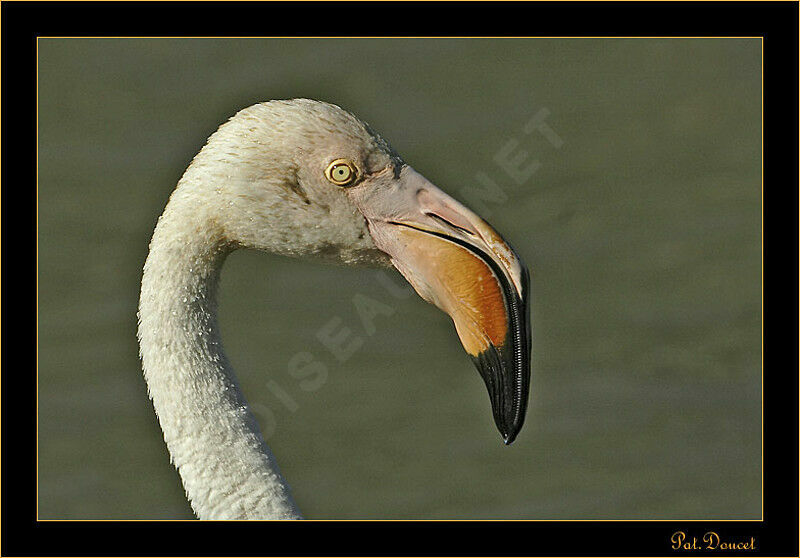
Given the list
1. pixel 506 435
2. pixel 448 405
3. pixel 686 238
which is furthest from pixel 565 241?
pixel 506 435

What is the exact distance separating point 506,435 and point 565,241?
5745 millimetres

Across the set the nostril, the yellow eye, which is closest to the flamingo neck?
the yellow eye

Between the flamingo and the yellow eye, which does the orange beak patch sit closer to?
the flamingo

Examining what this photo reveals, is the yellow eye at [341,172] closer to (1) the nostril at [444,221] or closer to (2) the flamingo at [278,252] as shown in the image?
(2) the flamingo at [278,252]

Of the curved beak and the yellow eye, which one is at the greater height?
the yellow eye

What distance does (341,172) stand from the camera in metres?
3.99

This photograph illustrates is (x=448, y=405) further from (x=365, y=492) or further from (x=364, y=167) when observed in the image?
(x=364, y=167)

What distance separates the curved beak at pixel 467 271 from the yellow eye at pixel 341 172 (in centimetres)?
7

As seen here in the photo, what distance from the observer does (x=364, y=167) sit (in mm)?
4035

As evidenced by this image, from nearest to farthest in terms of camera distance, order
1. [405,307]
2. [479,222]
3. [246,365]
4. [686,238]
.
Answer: [479,222], [246,365], [405,307], [686,238]

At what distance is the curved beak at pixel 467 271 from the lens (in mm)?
3922

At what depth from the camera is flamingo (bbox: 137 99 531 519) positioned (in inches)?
155

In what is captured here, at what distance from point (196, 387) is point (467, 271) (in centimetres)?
98

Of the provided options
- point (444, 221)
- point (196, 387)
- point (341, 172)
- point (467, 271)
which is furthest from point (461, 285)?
point (196, 387)
